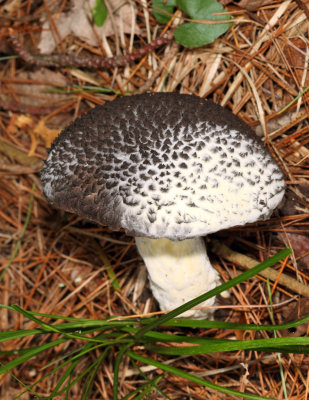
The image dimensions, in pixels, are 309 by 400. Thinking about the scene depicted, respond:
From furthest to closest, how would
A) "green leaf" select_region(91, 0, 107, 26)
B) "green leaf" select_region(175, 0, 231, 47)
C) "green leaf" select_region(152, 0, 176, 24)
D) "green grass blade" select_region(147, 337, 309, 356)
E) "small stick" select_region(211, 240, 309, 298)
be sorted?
"green leaf" select_region(91, 0, 107, 26), "green leaf" select_region(152, 0, 176, 24), "green leaf" select_region(175, 0, 231, 47), "small stick" select_region(211, 240, 309, 298), "green grass blade" select_region(147, 337, 309, 356)

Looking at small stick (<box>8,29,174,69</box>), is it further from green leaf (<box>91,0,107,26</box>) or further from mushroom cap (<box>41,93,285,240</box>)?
mushroom cap (<box>41,93,285,240</box>)

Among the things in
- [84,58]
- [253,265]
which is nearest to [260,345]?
[253,265]

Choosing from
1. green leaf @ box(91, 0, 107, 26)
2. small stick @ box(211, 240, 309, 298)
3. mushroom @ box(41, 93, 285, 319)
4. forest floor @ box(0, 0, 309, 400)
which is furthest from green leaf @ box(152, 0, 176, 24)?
small stick @ box(211, 240, 309, 298)

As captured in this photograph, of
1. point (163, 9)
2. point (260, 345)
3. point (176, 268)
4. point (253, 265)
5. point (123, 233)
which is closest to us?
point (260, 345)

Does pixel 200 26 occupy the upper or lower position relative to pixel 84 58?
upper

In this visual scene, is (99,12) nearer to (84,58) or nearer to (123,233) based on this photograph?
(84,58)

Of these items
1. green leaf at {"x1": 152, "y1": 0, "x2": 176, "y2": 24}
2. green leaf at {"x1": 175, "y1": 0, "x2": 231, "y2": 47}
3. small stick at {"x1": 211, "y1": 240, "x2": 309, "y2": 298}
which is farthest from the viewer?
green leaf at {"x1": 152, "y1": 0, "x2": 176, "y2": 24}
